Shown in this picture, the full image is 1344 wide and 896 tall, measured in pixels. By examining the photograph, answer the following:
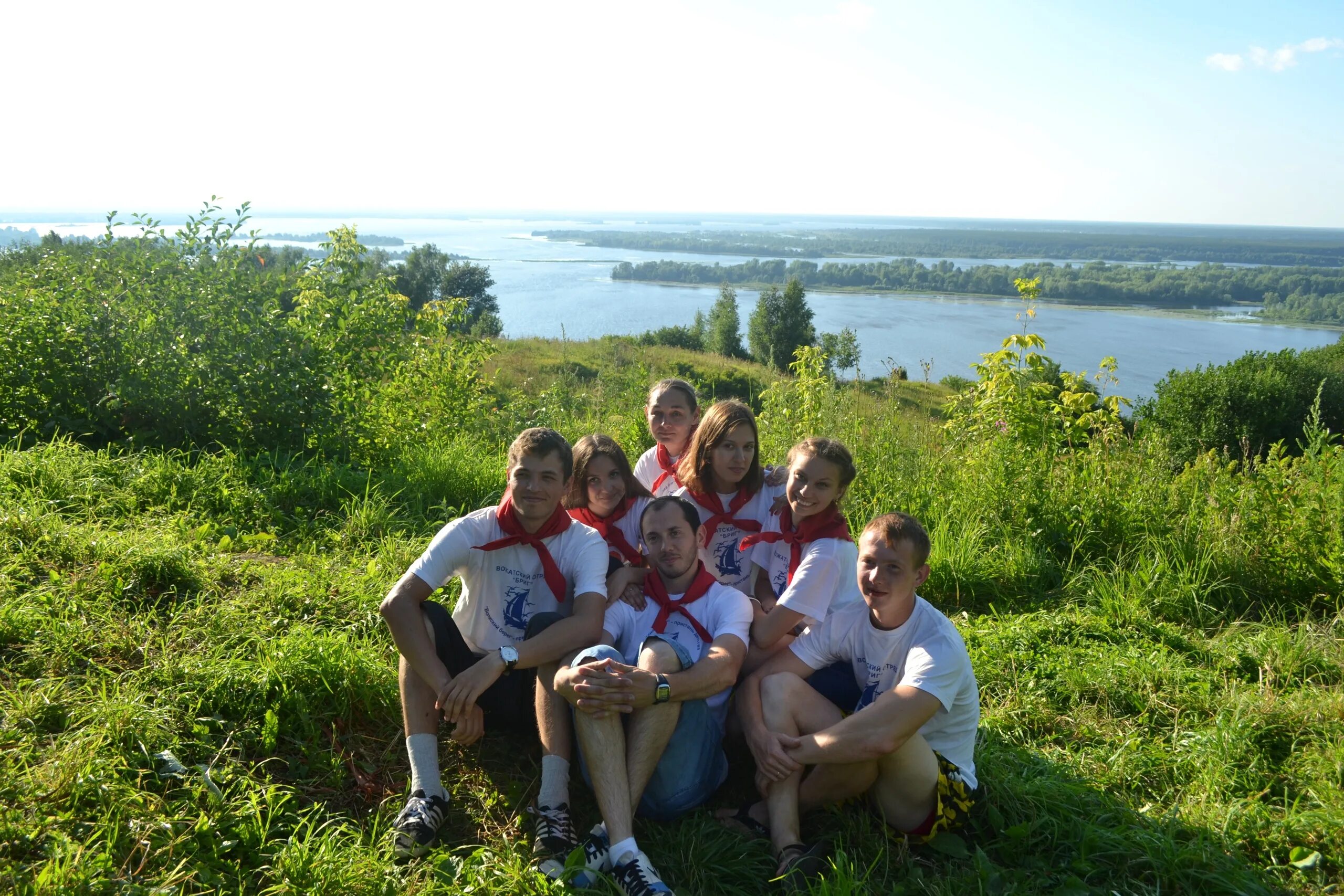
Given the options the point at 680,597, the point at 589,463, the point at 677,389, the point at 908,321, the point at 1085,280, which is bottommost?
the point at 908,321

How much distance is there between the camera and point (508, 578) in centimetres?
305

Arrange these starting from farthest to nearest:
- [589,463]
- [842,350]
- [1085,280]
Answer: [1085,280] → [842,350] → [589,463]

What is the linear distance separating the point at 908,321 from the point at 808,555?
60.4 metres

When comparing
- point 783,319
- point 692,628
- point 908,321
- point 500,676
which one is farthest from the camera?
point 783,319

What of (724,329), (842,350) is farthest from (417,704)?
(724,329)

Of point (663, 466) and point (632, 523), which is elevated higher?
point (663, 466)

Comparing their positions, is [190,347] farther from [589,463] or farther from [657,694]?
[657,694]

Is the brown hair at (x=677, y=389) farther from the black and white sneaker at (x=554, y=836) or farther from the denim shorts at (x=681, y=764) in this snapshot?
the black and white sneaker at (x=554, y=836)

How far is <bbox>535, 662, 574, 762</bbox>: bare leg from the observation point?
2.69m

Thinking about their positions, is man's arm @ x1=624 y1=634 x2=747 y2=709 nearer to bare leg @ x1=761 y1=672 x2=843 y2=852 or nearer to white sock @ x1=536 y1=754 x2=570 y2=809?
bare leg @ x1=761 y1=672 x2=843 y2=852

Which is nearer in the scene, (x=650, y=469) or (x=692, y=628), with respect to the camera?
(x=692, y=628)

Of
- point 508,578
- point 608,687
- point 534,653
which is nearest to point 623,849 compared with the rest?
point 608,687

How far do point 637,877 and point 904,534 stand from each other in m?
1.23

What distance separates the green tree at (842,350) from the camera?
26.2ft
